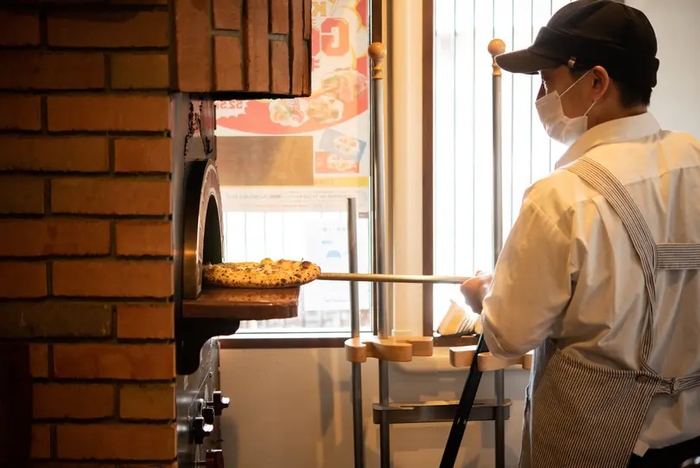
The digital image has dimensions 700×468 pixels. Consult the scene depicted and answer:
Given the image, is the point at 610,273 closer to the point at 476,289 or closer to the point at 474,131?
the point at 476,289

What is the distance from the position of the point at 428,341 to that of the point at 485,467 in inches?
25.3

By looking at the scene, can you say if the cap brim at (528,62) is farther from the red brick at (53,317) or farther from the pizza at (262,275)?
the red brick at (53,317)

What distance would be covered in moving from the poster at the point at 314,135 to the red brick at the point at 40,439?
1105 millimetres

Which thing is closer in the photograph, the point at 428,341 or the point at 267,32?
the point at 267,32

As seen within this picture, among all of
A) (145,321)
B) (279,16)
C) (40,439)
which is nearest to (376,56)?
(279,16)

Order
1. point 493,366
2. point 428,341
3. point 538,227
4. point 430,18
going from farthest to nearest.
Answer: point 430,18, point 428,341, point 493,366, point 538,227

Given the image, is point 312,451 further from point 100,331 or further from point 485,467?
point 100,331

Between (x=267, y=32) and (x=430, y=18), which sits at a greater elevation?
(x=430, y=18)

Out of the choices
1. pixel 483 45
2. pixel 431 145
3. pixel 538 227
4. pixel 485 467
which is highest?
pixel 483 45

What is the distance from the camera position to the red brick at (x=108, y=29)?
1.34 metres

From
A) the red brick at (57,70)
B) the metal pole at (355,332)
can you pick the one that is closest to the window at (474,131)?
the metal pole at (355,332)

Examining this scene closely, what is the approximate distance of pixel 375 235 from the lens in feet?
7.02

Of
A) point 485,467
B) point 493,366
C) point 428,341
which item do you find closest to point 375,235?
point 428,341

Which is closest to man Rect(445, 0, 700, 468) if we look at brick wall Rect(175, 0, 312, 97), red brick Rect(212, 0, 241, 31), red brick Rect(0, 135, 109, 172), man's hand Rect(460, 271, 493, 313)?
man's hand Rect(460, 271, 493, 313)
